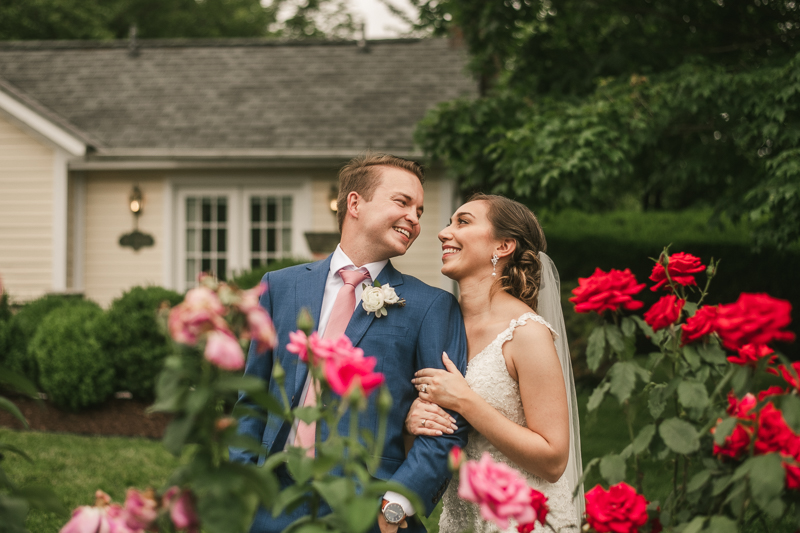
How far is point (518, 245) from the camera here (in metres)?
2.93

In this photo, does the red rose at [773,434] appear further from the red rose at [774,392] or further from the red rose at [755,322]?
the red rose at [755,322]

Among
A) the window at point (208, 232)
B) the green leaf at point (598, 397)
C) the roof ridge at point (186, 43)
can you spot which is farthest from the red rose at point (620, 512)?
the roof ridge at point (186, 43)

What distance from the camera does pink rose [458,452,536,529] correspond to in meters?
1.21

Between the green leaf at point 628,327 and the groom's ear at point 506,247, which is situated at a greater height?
the groom's ear at point 506,247

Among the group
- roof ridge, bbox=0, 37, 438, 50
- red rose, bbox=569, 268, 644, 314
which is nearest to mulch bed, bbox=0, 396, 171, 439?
red rose, bbox=569, 268, 644, 314

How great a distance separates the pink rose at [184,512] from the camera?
45.7 inches

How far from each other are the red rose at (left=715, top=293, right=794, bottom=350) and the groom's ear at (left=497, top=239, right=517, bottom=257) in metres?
1.49

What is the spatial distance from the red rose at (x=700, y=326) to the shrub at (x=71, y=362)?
7255mm

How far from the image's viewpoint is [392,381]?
7.95 ft

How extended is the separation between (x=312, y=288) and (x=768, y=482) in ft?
5.74

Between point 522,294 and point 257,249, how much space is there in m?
8.02

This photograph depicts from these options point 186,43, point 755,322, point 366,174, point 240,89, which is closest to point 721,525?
point 755,322

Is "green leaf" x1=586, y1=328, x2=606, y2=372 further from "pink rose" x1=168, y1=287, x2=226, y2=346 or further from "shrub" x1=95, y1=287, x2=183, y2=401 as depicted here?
"shrub" x1=95, y1=287, x2=183, y2=401

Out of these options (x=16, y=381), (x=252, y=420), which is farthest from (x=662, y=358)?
(x=16, y=381)
